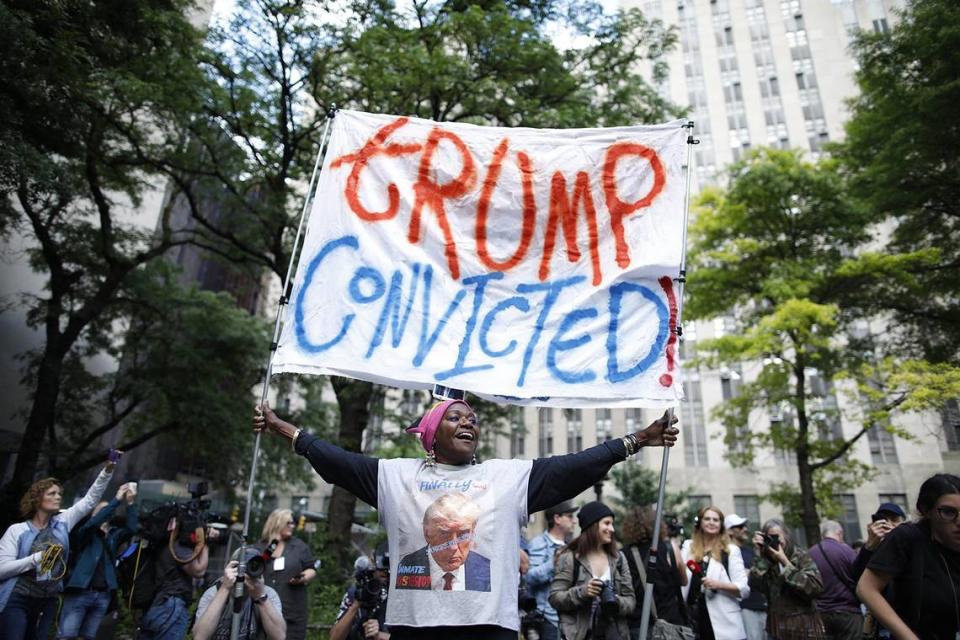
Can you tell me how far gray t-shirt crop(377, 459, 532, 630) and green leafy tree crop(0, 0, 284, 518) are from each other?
29.9 ft

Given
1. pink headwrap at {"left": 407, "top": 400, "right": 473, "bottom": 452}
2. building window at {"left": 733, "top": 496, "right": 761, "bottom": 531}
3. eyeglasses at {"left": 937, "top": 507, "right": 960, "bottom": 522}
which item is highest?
building window at {"left": 733, "top": 496, "right": 761, "bottom": 531}

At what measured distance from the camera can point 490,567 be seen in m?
2.69

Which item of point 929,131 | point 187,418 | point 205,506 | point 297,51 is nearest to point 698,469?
point 929,131

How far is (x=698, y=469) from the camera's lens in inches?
1470

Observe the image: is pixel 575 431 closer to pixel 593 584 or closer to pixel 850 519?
pixel 850 519

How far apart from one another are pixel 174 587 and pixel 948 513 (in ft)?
17.6

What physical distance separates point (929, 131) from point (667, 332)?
42.7ft

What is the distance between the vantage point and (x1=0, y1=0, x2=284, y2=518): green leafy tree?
9500 millimetres

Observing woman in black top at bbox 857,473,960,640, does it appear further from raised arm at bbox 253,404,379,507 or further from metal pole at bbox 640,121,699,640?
raised arm at bbox 253,404,379,507

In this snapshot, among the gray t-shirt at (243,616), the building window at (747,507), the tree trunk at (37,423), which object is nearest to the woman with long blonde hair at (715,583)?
the gray t-shirt at (243,616)

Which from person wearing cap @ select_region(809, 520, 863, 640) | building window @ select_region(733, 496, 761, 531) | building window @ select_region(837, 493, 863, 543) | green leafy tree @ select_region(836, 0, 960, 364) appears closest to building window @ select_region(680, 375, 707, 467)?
building window @ select_region(733, 496, 761, 531)

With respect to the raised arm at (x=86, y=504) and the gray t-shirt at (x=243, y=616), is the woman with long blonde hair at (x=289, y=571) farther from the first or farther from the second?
the raised arm at (x=86, y=504)

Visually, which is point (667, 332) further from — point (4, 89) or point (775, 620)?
point (4, 89)

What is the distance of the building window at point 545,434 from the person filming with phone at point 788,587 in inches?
1503
